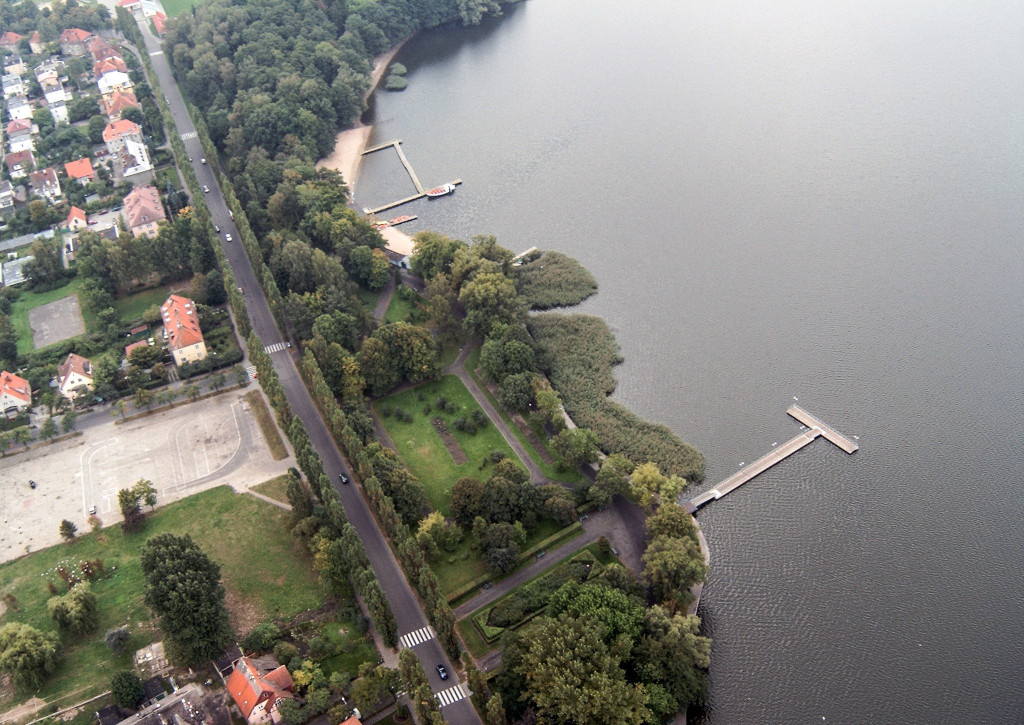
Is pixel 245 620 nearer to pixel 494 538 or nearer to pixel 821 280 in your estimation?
pixel 494 538

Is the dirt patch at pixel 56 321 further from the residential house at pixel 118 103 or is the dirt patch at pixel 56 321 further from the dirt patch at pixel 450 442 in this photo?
the dirt patch at pixel 450 442

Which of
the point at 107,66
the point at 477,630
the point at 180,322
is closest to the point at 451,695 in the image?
the point at 477,630

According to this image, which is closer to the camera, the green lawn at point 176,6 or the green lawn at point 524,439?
the green lawn at point 524,439

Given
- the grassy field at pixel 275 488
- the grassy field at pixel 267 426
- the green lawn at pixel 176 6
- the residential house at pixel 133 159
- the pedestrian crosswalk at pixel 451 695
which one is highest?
the green lawn at pixel 176 6

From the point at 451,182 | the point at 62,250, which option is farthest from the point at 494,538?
the point at 62,250

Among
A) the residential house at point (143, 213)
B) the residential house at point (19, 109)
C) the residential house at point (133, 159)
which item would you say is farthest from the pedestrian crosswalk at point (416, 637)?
the residential house at point (19, 109)

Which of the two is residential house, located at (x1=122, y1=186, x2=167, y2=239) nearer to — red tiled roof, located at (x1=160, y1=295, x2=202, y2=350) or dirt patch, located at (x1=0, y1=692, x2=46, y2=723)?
red tiled roof, located at (x1=160, y1=295, x2=202, y2=350)
